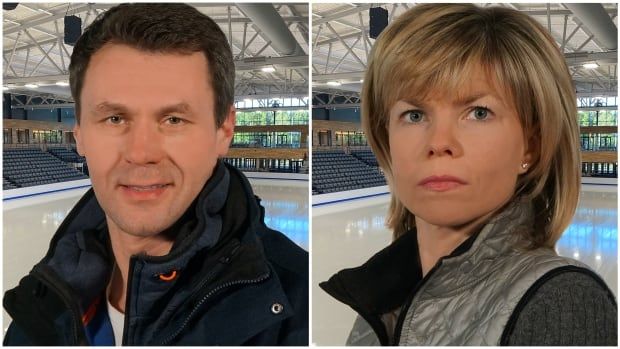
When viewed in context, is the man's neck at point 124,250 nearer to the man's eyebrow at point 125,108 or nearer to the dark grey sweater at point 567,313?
the man's eyebrow at point 125,108

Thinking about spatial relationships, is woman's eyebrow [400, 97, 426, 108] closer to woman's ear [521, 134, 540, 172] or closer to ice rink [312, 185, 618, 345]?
woman's ear [521, 134, 540, 172]

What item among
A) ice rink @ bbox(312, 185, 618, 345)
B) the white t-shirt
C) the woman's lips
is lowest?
ice rink @ bbox(312, 185, 618, 345)

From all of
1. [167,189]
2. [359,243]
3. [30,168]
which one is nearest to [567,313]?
[167,189]

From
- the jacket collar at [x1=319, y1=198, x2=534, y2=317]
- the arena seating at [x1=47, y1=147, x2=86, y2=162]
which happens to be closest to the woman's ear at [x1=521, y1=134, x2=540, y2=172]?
the jacket collar at [x1=319, y1=198, x2=534, y2=317]

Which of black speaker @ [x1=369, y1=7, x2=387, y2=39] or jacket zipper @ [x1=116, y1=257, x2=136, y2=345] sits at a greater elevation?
black speaker @ [x1=369, y1=7, x2=387, y2=39]

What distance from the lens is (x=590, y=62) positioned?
231 inches

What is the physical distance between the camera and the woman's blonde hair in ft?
3.74

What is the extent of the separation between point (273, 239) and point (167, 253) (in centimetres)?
41

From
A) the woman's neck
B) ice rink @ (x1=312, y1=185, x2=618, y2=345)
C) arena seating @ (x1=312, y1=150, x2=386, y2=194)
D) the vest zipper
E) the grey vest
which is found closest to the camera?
the grey vest

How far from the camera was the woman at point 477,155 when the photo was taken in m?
1.13

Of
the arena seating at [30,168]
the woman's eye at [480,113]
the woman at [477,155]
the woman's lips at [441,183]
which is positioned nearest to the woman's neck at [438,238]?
the woman at [477,155]

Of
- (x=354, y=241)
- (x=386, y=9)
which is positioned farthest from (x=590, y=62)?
(x=386, y=9)

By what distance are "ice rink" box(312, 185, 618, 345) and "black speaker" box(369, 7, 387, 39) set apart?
0.99 metres

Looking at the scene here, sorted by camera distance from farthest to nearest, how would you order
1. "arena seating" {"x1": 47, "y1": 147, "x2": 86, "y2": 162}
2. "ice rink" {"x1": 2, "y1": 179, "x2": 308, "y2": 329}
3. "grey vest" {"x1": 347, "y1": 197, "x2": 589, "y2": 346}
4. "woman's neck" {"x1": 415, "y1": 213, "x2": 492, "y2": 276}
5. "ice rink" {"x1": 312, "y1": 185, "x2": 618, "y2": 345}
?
"ice rink" {"x1": 312, "y1": 185, "x2": 618, "y2": 345} < "ice rink" {"x1": 2, "y1": 179, "x2": 308, "y2": 329} < "arena seating" {"x1": 47, "y1": 147, "x2": 86, "y2": 162} < "woman's neck" {"x1": 415, "y1": 213, "x2": 492, "y2": 276} < "grey vest" {"x1": 347, "y1": 197, "x2": 589, "y2": 346}
